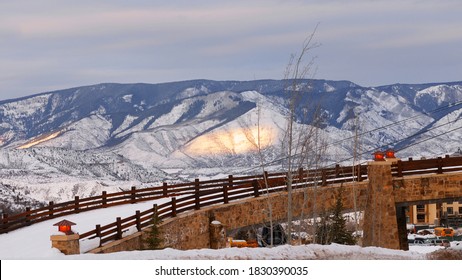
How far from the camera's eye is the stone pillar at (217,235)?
104ft

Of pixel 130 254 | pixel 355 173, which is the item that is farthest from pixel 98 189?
pixel 130 254

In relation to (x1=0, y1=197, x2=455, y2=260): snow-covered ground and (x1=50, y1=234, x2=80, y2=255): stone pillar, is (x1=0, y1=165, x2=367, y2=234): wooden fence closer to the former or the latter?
(x1=0, y1=197, x2=455, y2=260): snow-covered ground

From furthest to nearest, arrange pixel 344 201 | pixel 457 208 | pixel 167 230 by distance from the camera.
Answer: pixel 457 208
pixel 344 201
pixel 167 230

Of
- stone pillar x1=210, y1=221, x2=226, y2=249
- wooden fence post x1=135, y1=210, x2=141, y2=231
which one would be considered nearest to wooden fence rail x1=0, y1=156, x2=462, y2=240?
stone pillar x1=210, y1=221, x2=226, y2=249

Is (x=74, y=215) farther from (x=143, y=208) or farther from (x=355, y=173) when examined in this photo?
(x=355, y=173)

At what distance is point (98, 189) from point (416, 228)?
89967 mm

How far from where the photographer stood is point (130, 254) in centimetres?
2158

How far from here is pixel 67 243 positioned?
2266 centimetres

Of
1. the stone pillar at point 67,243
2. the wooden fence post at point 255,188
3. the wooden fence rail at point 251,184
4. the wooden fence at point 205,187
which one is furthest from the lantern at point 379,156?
the stone pillar at point 67,243

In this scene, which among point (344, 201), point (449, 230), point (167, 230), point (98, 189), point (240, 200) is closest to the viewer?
point (167, 230)

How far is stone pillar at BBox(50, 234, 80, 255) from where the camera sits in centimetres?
2262

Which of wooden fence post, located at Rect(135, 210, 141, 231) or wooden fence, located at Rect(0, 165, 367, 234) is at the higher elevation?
wooden fence, located at Rect(0, 165, 367, 234)

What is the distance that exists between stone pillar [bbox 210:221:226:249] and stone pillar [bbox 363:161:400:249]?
7.00 m

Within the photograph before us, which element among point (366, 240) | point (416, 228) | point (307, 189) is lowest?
point (416, 228)
